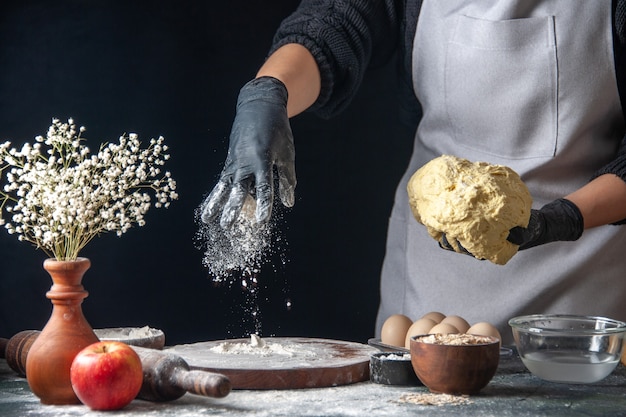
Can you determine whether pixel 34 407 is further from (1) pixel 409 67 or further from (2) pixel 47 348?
(1) pixel 409 67

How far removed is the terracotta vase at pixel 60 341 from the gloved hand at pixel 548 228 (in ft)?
2.88

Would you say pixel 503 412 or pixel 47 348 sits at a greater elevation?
pixel 47 348

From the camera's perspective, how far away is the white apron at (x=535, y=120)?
2.47 m

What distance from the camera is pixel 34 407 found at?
5.41 ft

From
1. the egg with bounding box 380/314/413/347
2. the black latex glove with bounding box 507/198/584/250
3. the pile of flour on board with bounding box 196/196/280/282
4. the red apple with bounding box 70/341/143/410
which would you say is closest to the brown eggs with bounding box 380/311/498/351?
the egg with bounding box 380/314/413/347

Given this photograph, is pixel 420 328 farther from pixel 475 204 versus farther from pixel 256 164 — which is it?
pixel 256 164

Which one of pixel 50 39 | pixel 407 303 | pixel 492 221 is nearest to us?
pixel 492 221

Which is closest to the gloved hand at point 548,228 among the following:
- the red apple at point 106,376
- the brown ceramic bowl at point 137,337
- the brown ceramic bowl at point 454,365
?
the brown ceramic bowl at point 454,365

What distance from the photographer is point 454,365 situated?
170cm

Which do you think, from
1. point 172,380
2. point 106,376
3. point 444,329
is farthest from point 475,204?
point 106,376

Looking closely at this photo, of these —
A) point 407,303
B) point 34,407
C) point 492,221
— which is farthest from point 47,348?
point 407,303

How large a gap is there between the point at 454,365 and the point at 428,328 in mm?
412

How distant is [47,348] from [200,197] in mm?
1644

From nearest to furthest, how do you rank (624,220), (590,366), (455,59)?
(590,366)
(624,220)
(455,59)
